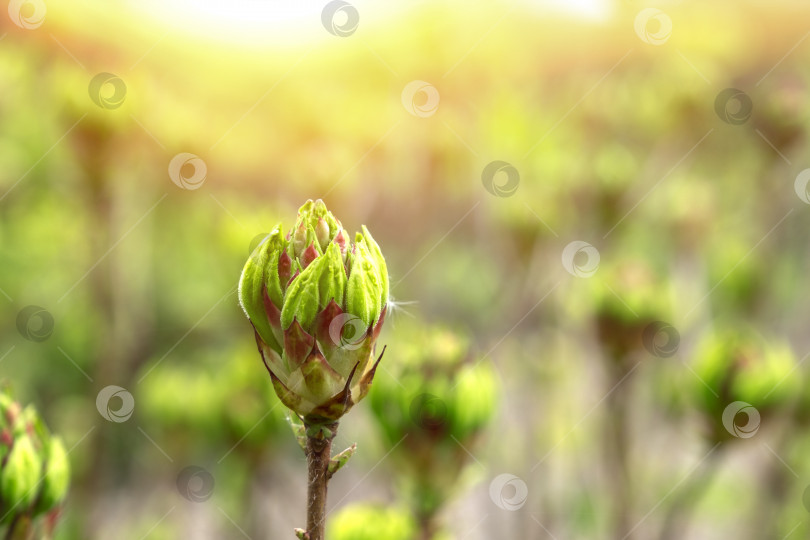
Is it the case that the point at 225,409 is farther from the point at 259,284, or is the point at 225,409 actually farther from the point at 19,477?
the point at 259,284

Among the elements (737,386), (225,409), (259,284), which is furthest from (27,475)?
(737,386)

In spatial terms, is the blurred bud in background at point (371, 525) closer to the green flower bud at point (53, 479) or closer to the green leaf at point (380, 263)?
the green flower bud at point (53, 479)

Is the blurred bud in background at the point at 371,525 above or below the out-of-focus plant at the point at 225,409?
above

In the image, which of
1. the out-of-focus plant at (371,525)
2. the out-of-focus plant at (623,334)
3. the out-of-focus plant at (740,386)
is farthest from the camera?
the out-of-focus plant at (623,334)

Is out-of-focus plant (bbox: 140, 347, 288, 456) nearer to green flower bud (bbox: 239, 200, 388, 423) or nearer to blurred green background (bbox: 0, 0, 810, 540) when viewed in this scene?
blurred green background (bbox: 0, 0, 810, 540)

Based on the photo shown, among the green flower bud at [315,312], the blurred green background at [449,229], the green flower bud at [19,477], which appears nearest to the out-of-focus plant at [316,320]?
the green flower bud at [315,312]

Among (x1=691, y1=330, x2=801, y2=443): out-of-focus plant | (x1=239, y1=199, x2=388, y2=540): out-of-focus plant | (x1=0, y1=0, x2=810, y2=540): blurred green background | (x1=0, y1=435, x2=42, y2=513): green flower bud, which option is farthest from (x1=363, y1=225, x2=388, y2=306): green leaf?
(x1=691, y1=330, x2=801, y2=443): out-of-focus plant

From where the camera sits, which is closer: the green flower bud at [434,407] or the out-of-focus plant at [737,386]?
the green flower bud at [434,407]
